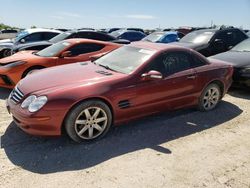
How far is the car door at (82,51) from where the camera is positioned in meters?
7.71

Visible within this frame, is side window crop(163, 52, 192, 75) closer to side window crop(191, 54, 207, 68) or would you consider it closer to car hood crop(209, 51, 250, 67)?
side window crop(191, 54, 207, 68)

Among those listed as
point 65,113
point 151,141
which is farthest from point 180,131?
point 65,113

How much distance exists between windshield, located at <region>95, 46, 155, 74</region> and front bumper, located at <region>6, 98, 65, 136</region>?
4.57 feet

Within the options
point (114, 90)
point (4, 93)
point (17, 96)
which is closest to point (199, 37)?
point (4, 93)

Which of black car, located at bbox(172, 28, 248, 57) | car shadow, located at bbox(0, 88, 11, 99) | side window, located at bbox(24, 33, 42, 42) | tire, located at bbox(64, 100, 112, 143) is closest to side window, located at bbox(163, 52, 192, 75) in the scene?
tire, located at bbox(64, 100, 112, 143)

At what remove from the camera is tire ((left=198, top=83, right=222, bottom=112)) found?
5.83m

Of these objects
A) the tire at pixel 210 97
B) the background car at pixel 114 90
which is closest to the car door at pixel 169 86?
the background car at pixel 114 90

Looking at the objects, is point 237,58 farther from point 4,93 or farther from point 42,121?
point 4,93

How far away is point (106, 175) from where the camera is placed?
3.65 m

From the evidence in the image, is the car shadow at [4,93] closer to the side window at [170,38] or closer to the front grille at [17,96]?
the front grille at [17,96]

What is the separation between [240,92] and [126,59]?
370 centimetres

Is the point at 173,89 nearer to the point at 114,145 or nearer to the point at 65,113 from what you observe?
the point at 114,145

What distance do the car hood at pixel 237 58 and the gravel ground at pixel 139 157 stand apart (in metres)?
2.38

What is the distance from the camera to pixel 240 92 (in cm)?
761
